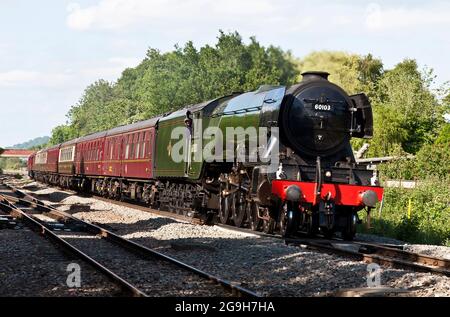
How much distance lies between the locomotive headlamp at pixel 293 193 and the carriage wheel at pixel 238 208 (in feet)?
8.47

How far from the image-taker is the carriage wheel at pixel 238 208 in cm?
1568

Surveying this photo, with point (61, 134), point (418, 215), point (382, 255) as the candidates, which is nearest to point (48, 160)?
point (418, 215)

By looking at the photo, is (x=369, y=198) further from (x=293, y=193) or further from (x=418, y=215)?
(x=418, y=215)

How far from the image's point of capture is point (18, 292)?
811 cm

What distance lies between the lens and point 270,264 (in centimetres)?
1050

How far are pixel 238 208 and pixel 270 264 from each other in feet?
18.8

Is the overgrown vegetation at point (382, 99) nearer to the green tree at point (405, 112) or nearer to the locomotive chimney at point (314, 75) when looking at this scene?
the green tree at point (405, 112)

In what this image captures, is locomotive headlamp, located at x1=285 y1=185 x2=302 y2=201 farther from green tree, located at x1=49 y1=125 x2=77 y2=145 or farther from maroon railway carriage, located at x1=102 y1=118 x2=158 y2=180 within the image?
green tree, located at x1=49 y1=125 x2=77 y2=145

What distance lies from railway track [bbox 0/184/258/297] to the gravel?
1.41ft

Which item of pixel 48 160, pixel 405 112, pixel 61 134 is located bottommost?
pixel 48 160

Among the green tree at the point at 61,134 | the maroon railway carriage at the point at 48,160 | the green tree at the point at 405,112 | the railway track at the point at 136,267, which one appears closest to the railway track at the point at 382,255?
the railway track at the point at 136,267

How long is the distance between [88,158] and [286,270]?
26615 millimetres
